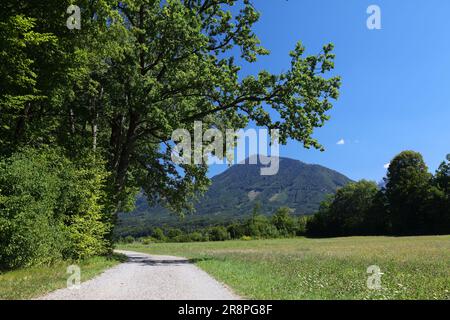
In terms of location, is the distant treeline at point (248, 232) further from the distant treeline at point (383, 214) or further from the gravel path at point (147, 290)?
the gravel path at point (147, 290)

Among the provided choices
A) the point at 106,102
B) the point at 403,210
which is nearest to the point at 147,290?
the point at 106,102

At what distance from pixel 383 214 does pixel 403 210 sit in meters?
6.75

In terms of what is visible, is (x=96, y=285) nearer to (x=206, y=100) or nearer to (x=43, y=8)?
(x=43, y=8)

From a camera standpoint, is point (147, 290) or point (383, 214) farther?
point (383, 214)

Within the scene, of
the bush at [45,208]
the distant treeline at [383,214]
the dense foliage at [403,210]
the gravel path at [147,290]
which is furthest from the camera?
the distant treeline at [383,214]

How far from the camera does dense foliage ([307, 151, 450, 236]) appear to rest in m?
85.8

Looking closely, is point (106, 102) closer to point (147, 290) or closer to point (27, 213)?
point (27, 213)

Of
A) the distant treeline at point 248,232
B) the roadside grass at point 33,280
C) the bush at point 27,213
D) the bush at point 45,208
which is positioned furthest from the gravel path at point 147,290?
the distant treeline at point 248,232

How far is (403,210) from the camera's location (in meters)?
91.1

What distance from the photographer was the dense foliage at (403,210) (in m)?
85.8

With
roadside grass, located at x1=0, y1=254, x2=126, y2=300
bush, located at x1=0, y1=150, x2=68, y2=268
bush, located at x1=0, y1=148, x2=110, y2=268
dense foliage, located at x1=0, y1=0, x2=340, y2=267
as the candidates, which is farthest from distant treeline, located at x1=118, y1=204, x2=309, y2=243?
roadside grass, located at x1=0, y1=254, x2=126, y2=300
